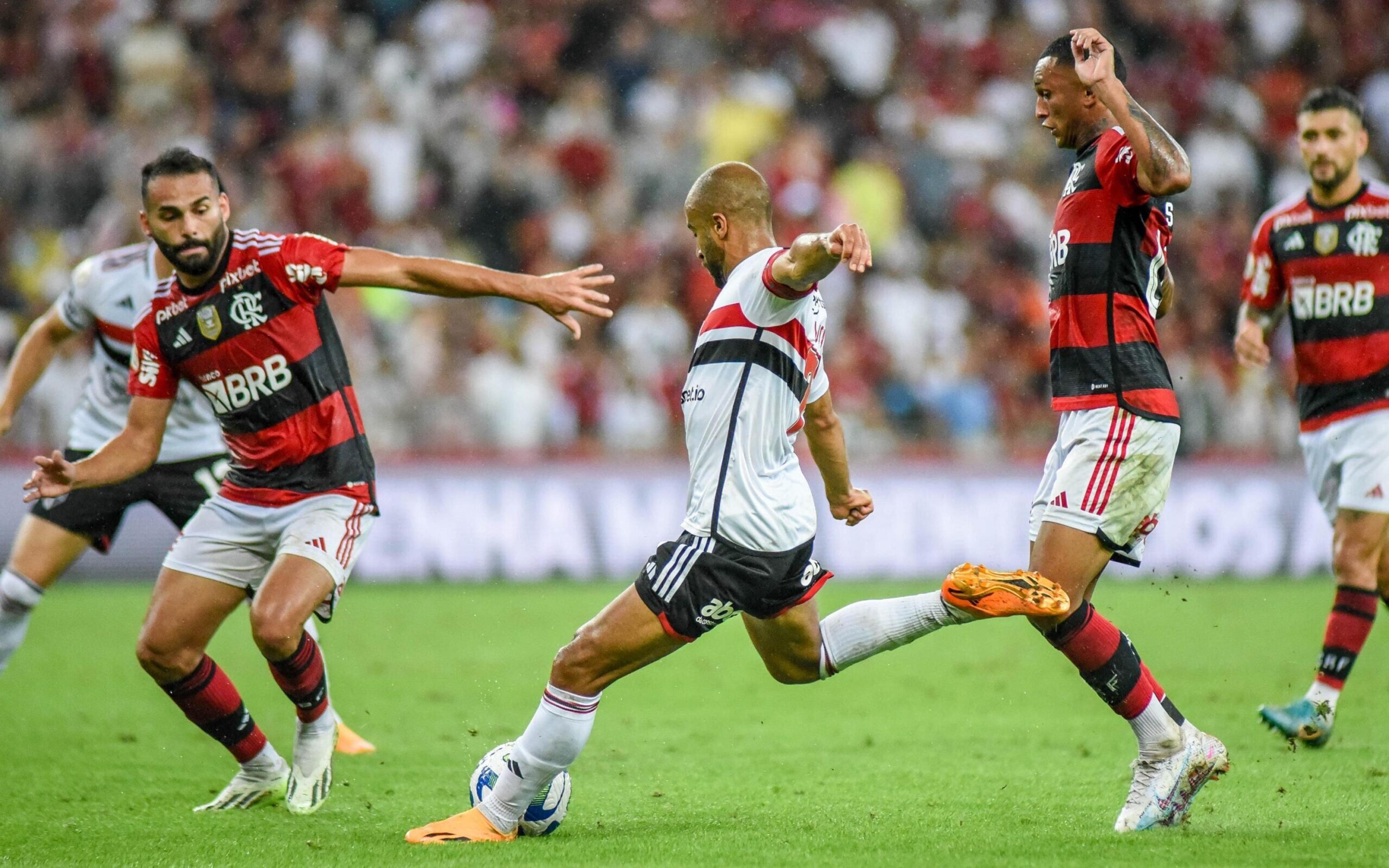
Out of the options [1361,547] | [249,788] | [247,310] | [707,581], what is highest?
[247,310]

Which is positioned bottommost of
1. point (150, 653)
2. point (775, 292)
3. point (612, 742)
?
point (612, 742)

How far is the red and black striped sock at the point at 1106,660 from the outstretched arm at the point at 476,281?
1944 mm

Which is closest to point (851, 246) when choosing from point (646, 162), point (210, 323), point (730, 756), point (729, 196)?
point (729, 196)

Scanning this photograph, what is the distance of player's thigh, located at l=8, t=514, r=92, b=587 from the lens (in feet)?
24.3

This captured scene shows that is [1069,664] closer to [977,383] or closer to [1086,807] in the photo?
[1086,807]

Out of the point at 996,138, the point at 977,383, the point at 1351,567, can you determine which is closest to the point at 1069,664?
the point at 1351,567

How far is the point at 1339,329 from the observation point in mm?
7387

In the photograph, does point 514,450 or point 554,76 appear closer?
point 514,450

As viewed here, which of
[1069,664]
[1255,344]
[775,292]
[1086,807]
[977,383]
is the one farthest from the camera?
[977,383]

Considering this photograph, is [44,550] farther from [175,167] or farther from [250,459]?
[175,167]

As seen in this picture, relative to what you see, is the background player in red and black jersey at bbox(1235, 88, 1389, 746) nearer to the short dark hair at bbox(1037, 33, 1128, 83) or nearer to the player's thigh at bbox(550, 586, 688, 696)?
the short dark hair at bbox(1037, 33, 1128, 83)

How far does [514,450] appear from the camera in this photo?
14227mm

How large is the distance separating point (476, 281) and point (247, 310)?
1083 mm

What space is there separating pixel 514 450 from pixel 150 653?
8538 mm
